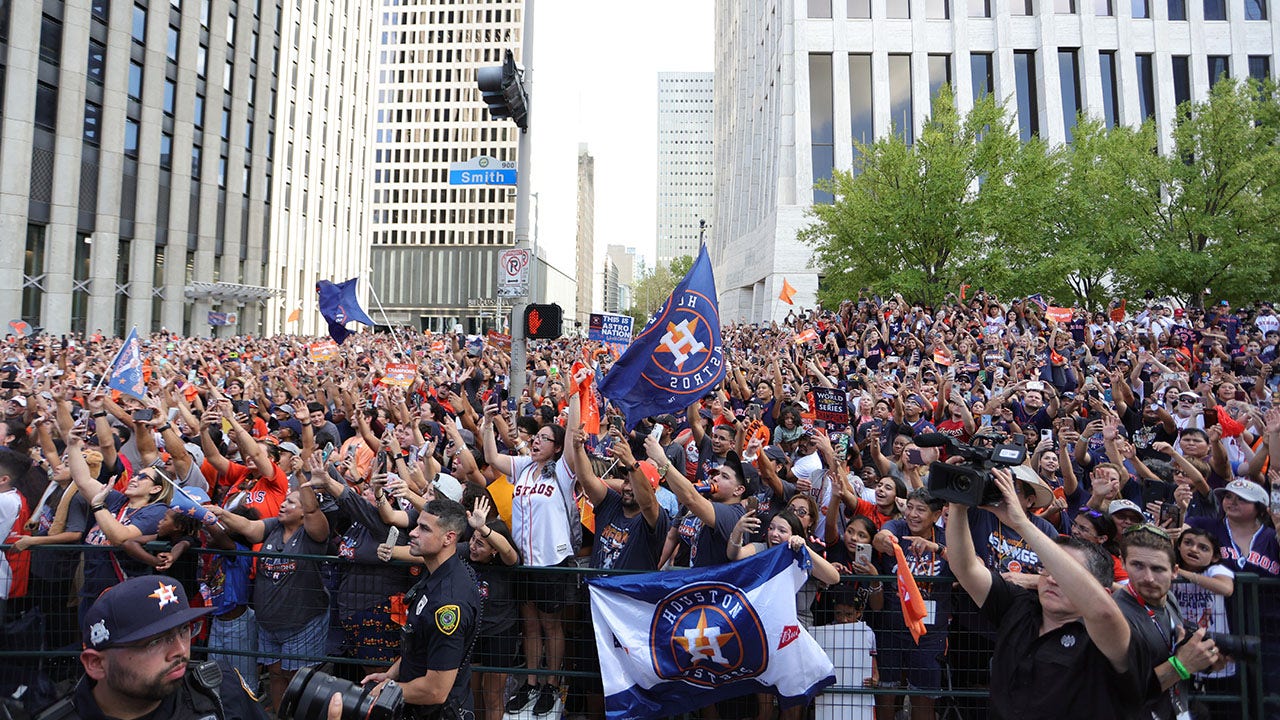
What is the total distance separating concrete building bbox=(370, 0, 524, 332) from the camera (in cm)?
9994

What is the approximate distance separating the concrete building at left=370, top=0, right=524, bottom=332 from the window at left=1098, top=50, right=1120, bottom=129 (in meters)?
72.6

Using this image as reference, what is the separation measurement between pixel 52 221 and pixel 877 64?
4021cm

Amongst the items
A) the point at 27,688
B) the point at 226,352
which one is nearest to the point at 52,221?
the point at 226,352

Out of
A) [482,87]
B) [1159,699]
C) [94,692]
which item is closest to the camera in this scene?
[94,692]

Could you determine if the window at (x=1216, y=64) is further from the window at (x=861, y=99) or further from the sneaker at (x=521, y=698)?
the sneaker at (x=521, y=698)

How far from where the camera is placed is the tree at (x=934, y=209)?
25.5m

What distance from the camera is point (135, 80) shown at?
40500 millimetres

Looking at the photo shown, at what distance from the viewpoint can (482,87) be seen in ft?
33.2

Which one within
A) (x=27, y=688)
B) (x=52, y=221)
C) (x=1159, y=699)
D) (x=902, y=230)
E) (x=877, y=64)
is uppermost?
(x=877, y=64)

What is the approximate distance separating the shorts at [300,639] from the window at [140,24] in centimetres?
4592

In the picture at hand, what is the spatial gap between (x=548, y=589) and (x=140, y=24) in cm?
4788

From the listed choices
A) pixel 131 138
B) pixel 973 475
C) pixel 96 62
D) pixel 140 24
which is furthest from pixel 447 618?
pixel 140 24

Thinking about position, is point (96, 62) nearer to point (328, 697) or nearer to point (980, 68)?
point (980, 68)

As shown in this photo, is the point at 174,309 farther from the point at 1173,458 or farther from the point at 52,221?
the point at 1173,458
